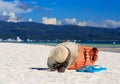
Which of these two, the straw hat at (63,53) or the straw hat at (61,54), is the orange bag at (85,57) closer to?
the straw hat at (63,53)

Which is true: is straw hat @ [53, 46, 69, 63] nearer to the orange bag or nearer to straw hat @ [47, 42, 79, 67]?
straw hat @ [47, 42, 79, 67]

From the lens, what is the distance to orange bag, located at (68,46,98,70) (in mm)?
14727

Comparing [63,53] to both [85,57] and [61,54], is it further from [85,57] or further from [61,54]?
[85,57]

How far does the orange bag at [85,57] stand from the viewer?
48.3 ft

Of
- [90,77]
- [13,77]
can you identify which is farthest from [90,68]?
[13,77]

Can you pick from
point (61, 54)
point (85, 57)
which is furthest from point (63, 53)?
point (85, 57)

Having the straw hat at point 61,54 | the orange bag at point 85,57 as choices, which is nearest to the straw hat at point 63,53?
the straw hat at point 61,54

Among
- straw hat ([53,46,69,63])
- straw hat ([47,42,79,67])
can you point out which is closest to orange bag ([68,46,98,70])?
straw hat ([47,42,79,67])

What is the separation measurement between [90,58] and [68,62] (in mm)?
1531

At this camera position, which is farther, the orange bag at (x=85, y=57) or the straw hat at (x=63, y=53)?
the orange bag at (x=85, y=57)

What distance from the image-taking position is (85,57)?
1498 cm

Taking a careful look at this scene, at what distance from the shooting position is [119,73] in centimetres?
1394

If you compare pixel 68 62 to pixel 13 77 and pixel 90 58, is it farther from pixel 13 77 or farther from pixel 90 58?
pixel 13 77

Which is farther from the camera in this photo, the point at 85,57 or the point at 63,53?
→ the point at 85,57
